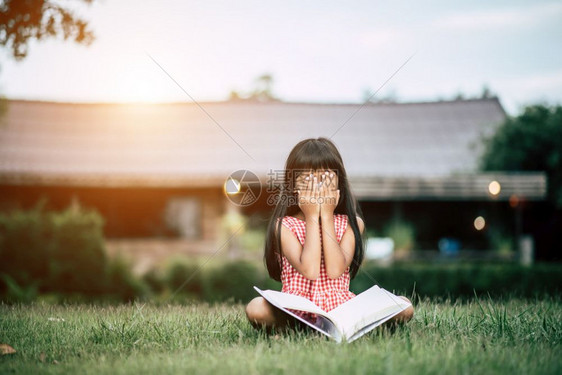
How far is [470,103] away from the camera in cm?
2231

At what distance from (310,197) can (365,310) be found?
0.72 meters

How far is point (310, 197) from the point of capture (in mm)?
3529

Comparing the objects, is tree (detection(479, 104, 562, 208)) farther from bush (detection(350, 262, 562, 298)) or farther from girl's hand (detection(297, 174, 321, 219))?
girl's hand (detection(297, 174, 321, 219))

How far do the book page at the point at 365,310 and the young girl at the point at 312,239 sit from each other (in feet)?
0.54

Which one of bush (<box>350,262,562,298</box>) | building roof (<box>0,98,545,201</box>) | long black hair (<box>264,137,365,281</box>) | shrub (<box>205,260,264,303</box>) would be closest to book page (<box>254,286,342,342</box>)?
long black hair (<box>264,137,365,281</box>)

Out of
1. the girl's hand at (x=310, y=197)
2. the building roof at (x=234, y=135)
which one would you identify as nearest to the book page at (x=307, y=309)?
the girl's hand at (x=310, y=197)

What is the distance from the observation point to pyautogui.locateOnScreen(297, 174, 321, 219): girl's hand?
3531 millimetres

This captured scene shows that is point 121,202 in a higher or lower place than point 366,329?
higher

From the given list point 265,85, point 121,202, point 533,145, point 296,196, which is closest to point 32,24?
point 296,196

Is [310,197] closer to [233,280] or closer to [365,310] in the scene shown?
[365,310]

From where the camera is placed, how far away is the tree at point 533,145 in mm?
15100

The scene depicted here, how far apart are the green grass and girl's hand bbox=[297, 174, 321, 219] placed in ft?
2.28

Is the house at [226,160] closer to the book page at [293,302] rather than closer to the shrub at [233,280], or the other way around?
the shrub at [233,280]

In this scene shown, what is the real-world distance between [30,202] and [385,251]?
9728mm
